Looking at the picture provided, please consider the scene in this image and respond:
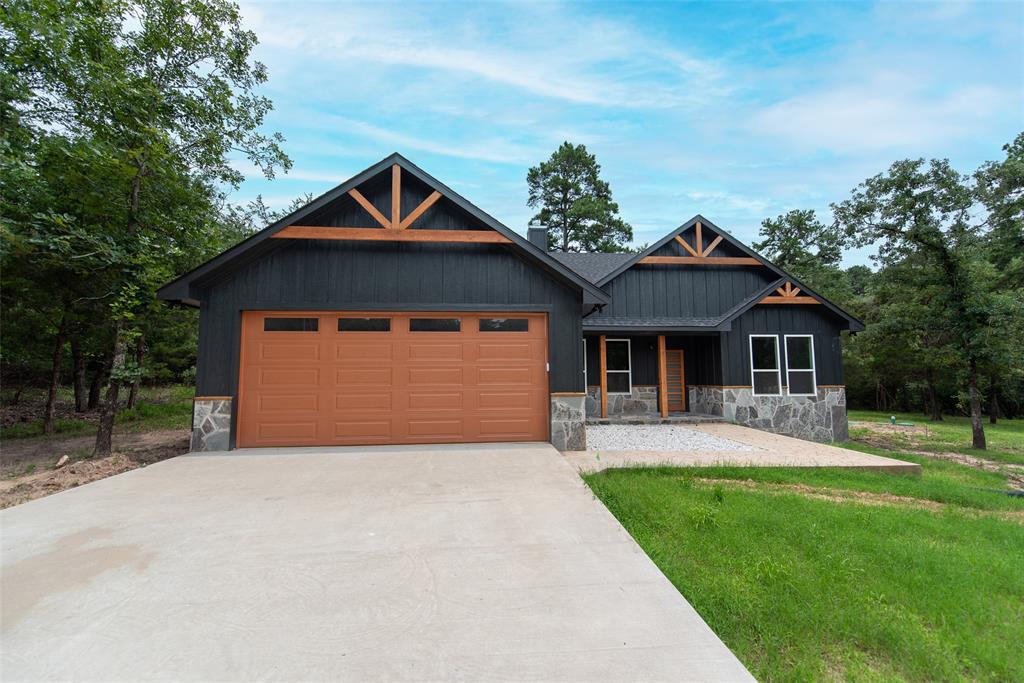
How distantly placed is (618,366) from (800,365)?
17.1 feet

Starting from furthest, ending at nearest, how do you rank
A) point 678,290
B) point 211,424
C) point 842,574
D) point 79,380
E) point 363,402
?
1. point 79,380
2. point 678,290
3. point 363,402
4. point 211,424
5. point 842,574

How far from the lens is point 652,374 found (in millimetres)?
13055

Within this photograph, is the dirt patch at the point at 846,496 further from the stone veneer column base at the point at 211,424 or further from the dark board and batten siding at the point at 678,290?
the dark board and batten siding at the point at 678,290

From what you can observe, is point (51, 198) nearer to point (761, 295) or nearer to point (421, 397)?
point (421, 397)

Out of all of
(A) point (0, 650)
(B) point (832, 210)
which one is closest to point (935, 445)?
(B) point (832, 210)

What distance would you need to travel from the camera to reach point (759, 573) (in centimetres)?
310

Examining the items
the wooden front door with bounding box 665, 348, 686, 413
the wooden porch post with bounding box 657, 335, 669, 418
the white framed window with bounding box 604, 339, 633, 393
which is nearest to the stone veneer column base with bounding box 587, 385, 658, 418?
the white framed window with bounding box 604, 339, 633, 393

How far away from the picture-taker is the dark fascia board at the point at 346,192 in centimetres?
685

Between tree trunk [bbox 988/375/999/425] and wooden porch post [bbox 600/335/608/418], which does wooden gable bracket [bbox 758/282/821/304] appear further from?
tree trunk [bbox 988/375/999/425]

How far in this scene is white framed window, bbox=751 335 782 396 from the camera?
12145mm

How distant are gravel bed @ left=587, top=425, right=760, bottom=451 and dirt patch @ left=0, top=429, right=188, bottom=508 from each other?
790cm

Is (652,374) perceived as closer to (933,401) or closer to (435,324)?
(435,324)

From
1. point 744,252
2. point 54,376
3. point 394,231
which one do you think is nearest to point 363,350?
point 394,231

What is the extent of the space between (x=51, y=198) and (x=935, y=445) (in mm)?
22125
